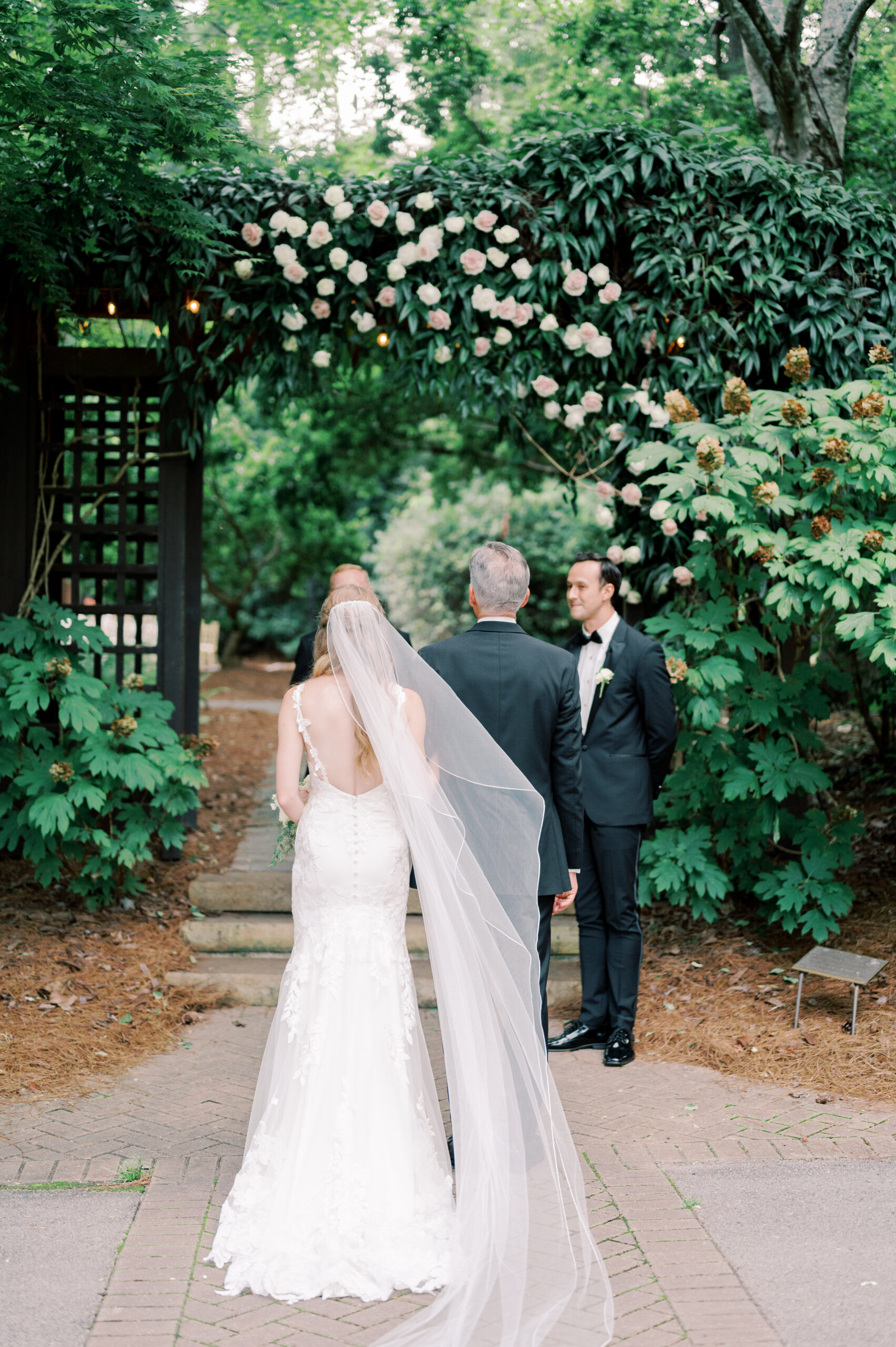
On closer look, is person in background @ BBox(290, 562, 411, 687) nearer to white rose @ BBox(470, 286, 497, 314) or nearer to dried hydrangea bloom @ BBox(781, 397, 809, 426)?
white rose @ BBox(470, 286, 497, 314)

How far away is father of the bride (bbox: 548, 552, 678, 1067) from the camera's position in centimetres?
514

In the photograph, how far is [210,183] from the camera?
6.59 metres

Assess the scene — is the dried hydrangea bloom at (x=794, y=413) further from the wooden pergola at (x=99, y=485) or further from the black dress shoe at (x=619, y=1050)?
the wooden pergola at (x=99, y=485)

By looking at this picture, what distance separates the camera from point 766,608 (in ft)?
18.8

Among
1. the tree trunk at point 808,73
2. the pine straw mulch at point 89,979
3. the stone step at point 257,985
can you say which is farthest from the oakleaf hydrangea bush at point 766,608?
the pine straw mulch at point 89,979

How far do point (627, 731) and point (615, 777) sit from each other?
21cm

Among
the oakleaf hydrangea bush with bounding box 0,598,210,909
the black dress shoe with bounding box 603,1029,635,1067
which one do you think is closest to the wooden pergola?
the oakleaf hydrangea bush with bounding box 0,598,210,909

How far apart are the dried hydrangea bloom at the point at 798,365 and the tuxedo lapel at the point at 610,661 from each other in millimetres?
1706

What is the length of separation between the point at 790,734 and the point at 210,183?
4.50m

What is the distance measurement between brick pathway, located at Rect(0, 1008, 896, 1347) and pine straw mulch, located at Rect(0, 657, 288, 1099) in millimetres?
184

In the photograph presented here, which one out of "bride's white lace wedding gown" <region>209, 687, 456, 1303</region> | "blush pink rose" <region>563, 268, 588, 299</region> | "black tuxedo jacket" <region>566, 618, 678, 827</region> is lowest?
"bride's white lace wedding gown" <region>209, 687, 456, 1303</region>

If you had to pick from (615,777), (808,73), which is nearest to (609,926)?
(615,777)

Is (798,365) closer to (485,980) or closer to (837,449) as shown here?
(837,449)

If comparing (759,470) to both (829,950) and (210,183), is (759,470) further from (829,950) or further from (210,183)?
(210,183)
